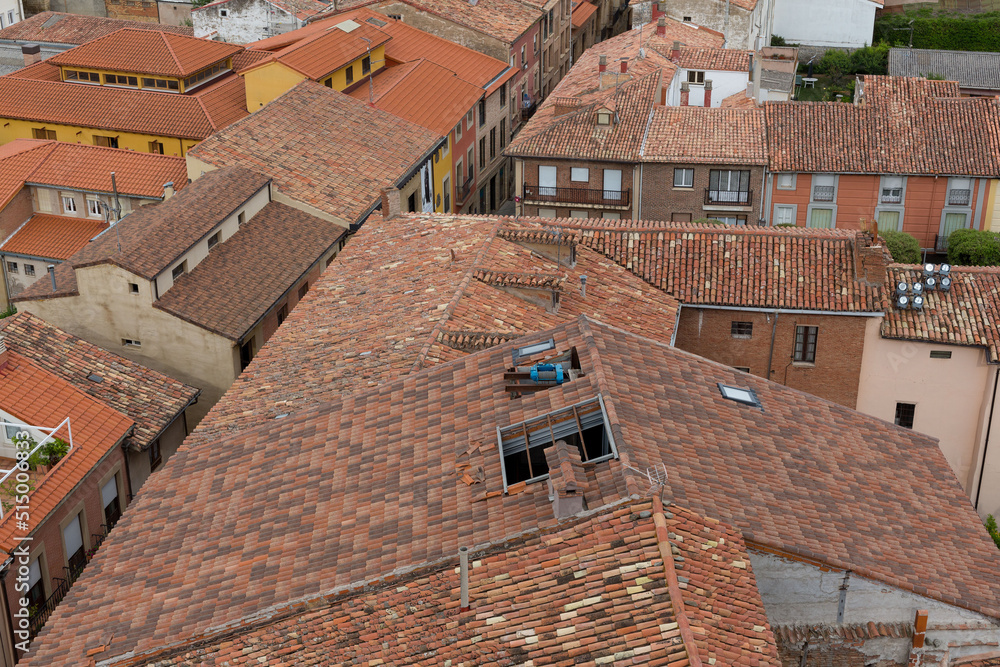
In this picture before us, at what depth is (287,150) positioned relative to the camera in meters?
50.0

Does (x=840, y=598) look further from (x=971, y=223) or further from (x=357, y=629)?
(x=971, y=223)

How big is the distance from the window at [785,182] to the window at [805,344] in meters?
18.6

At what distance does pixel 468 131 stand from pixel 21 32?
42.8m

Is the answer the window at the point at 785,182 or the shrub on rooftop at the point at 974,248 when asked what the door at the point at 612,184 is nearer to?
the window at the point at 785,182

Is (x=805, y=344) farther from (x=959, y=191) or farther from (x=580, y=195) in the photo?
(x=959, y=191)

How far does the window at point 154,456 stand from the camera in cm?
3522

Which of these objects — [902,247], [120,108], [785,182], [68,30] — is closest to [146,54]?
[120,108]

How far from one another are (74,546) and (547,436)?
16043 mm

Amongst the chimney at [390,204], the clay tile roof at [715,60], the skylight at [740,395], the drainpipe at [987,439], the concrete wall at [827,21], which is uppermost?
the skylight at [740,395]

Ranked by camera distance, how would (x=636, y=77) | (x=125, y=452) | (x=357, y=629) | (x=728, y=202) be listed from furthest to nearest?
(x=636, y=77)
(x=728, y=202)
(x=125, y=452)
(x=357, y=629)

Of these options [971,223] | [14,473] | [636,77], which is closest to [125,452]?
[14,473]

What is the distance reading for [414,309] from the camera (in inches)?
1288

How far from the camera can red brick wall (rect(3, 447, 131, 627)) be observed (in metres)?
28.7

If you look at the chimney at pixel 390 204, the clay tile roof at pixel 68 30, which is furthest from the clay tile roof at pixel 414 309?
the clay tile roof at pixel 68 30
